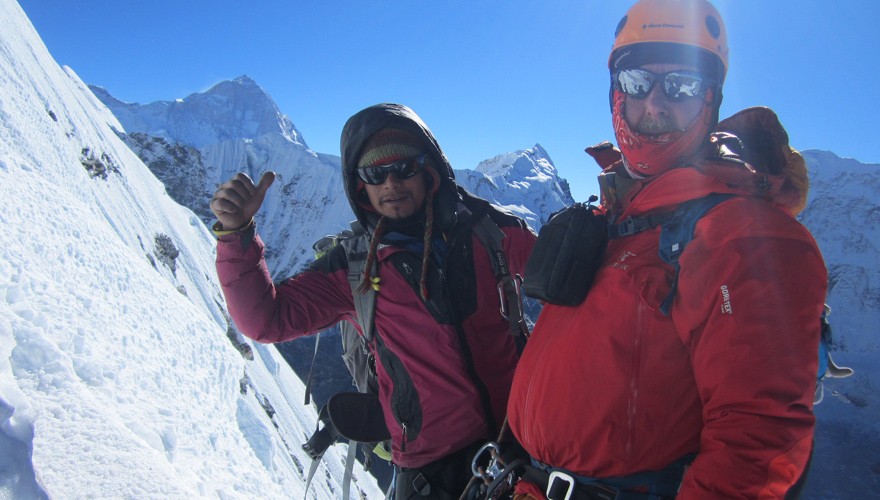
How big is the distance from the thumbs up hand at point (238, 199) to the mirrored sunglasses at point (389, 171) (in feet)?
2.24

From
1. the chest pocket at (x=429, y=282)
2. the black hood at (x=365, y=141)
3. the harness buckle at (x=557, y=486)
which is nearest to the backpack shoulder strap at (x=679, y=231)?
the harness buckle at (x=557, y=486)

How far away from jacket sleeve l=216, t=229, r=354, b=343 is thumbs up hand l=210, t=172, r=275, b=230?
0.09 m

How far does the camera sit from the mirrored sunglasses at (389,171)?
3.35 metres

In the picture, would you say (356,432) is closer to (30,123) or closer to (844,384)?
(30,123)

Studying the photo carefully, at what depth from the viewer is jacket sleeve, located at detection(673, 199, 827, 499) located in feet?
4.51

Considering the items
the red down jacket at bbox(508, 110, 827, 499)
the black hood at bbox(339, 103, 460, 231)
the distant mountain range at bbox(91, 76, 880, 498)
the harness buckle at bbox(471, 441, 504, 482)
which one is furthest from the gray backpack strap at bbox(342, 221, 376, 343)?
the distant mountain range at bbox(91, 76, 880, 498)

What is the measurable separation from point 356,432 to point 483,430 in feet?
3.96

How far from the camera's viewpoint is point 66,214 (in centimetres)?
752

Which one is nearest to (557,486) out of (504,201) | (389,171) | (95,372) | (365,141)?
(389,171)

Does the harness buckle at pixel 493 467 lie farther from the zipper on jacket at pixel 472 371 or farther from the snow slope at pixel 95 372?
the snow slope at pixel 95 372

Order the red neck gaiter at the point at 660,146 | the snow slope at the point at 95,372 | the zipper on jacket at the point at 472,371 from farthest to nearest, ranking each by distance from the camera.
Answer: the zipper on jacket at the point at 472,371, the snow slope at the point at 95,372, the red neck gaiter at the point at 660,146

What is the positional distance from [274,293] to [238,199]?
0.70 meters

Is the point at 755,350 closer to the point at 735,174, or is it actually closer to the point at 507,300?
the point at 735,174

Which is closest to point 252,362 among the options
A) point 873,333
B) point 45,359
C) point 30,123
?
point 30,123
